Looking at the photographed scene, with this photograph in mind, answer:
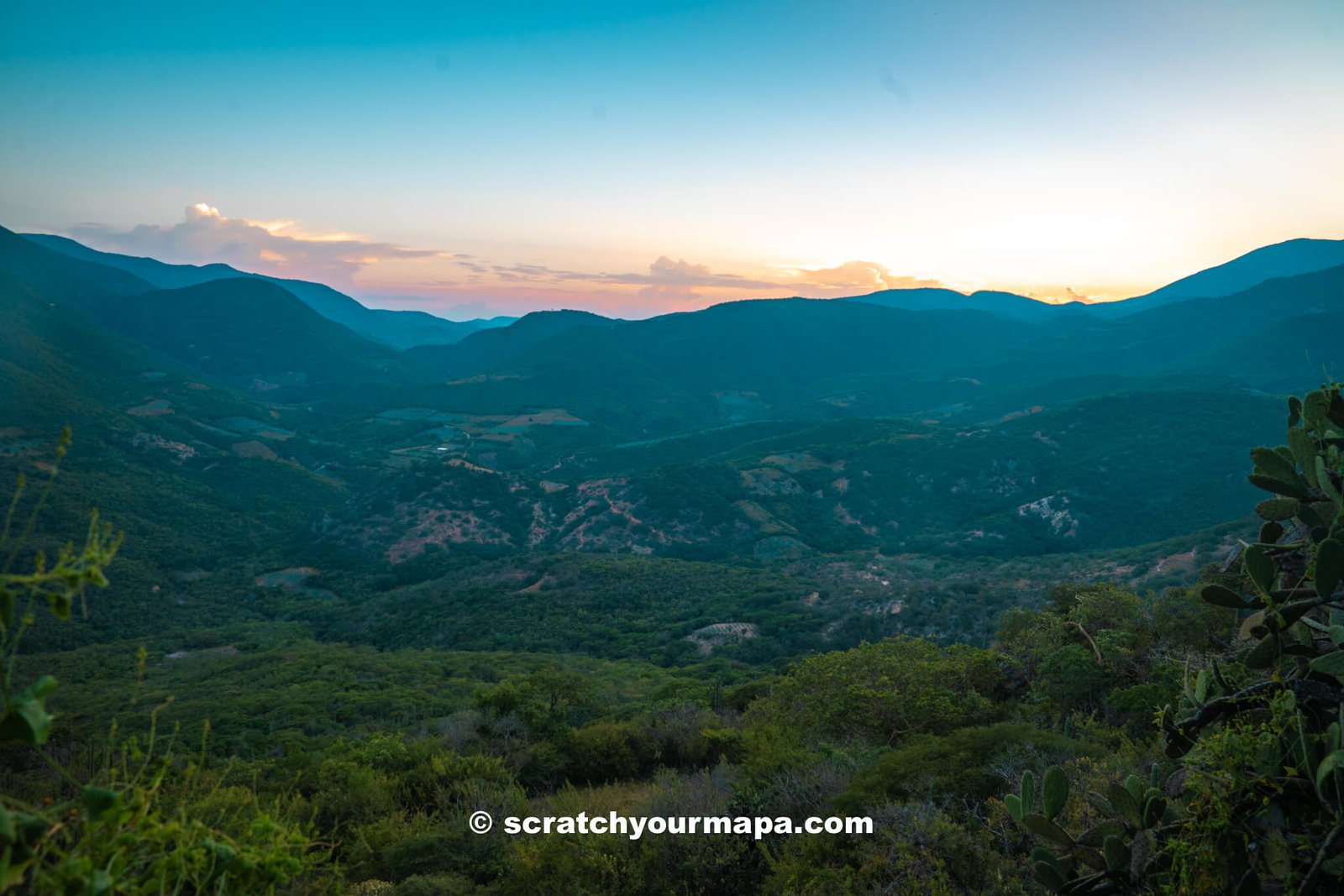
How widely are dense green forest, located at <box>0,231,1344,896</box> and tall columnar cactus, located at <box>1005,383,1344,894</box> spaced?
→ 0.09 ft

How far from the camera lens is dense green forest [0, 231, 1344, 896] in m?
4.18

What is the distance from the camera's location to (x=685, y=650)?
165 ft

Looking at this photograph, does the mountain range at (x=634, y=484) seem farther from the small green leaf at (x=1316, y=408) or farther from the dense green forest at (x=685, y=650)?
the small green leaf at (x=1316, y=408)

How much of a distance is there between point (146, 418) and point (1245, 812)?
6470 inches

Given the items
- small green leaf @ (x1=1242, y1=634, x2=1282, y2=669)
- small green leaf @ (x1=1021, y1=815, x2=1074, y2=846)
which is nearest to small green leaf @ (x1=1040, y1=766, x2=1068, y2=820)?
small green leaf @ (x1=1021, y1=815, x2=1074, y2=846)

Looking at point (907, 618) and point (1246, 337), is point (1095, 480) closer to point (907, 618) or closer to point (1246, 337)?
point (907, 618)

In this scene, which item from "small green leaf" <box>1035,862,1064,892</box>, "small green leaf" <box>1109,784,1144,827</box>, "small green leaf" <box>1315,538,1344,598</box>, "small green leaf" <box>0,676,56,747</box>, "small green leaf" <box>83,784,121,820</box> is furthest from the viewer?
"small green leaf" <box>1035,862,1064,892</box>

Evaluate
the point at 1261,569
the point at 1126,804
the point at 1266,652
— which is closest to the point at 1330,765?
the point at 1266,652

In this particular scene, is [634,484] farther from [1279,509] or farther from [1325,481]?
[1325,481]

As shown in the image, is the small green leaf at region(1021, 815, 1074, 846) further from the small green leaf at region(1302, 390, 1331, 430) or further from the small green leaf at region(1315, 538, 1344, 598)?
the small green leaf at region(1302, 390, 1331, 430)

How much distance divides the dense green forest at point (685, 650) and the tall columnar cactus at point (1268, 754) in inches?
1.1

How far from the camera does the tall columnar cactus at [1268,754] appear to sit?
3.93 meters

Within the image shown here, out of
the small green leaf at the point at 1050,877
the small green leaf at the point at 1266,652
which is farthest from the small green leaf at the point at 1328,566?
the small green leaf at the point at 1050,877

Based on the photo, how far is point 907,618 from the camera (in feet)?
155
